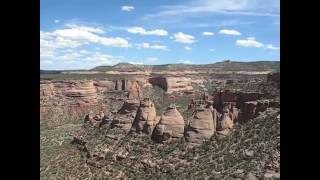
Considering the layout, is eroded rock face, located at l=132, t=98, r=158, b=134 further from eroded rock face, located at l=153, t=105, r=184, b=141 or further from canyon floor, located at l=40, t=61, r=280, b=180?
eroded rock face, located at l=153, t=105, r=184, b=141

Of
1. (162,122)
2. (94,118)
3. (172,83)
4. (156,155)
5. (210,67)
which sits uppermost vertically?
(210,67)

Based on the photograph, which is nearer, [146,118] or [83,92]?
[146,118]

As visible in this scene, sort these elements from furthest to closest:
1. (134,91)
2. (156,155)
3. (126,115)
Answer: (134,91) < (126,115) < (156,155)

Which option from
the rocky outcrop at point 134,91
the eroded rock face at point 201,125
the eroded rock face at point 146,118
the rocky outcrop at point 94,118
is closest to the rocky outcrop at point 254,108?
the eroded rock face at point 201,125

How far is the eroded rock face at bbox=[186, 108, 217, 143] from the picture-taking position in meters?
24.4

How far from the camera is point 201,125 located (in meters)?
26.5

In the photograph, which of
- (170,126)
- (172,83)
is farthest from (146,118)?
(172,83)

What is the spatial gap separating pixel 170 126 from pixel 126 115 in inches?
158

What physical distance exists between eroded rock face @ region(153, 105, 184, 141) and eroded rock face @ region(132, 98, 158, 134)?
609 mm

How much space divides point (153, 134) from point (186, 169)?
819cm

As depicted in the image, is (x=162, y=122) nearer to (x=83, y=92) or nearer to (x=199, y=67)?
(x=199, y=67)
